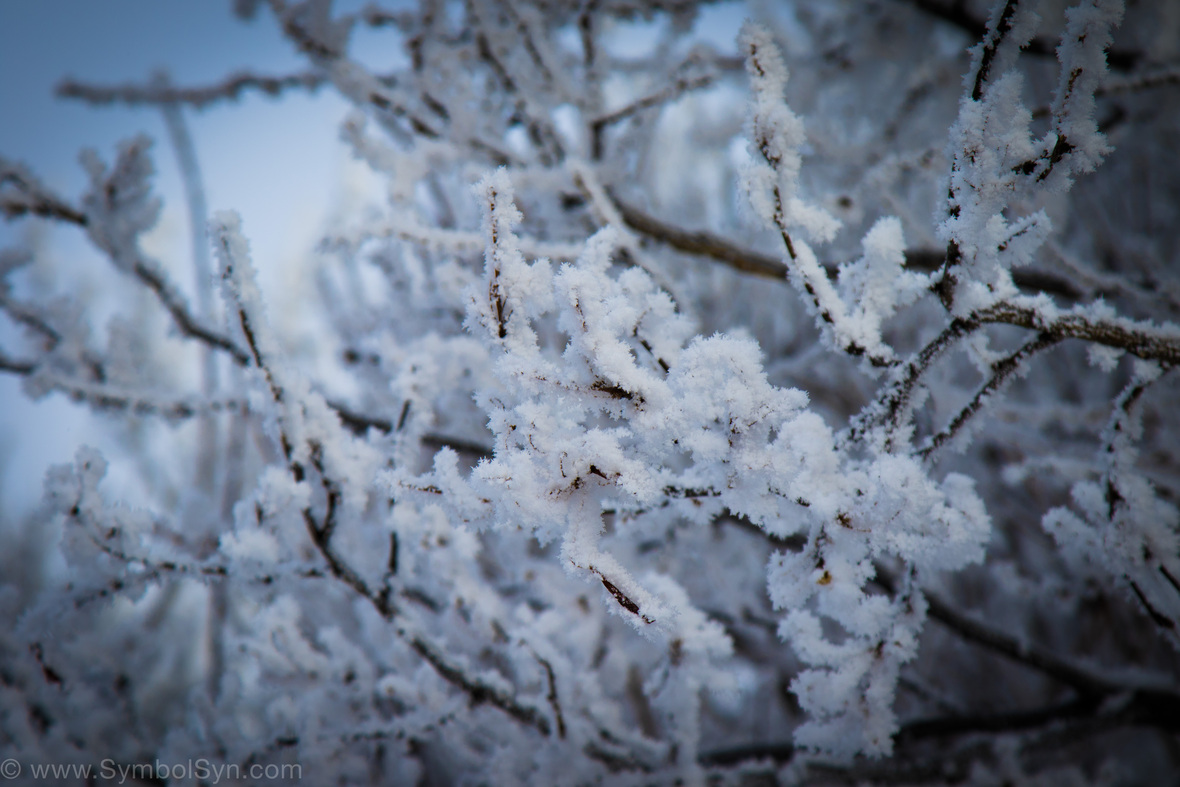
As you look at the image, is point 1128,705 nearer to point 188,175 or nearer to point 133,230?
point 133,230

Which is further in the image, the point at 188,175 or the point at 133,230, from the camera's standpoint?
the point at 188,175

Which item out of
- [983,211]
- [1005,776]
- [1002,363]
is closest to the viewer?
[983,211]

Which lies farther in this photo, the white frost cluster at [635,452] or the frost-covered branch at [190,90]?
the frost-covered branch at [190,90]

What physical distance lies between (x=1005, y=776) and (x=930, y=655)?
968mm

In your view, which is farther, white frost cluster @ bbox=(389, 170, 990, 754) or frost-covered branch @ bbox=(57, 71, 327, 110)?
frost-covered branch @ bbox=(57, 71, 327, 110)

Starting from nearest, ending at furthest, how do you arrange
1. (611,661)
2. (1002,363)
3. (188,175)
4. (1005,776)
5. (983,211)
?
(983,211) → (1002,363) → (1005,776) → (611,661) → (188,175)

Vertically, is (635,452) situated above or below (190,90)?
below

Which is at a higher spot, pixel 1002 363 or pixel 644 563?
pixel 1002 363

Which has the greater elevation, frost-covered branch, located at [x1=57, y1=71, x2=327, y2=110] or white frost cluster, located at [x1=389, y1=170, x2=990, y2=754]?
frost-covered branch, located at [x1=57, y1=71, x2=327, y2=110]

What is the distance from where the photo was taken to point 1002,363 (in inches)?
32.8

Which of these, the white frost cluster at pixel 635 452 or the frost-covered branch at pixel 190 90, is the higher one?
the frost-covered branch at pixel 190 90

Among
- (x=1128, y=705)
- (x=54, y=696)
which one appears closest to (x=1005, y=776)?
(x=1128, y=705)

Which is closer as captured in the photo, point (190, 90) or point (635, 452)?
point (635, 452)

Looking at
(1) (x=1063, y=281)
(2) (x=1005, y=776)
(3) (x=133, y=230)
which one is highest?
(1) (x=1063, y=281)
